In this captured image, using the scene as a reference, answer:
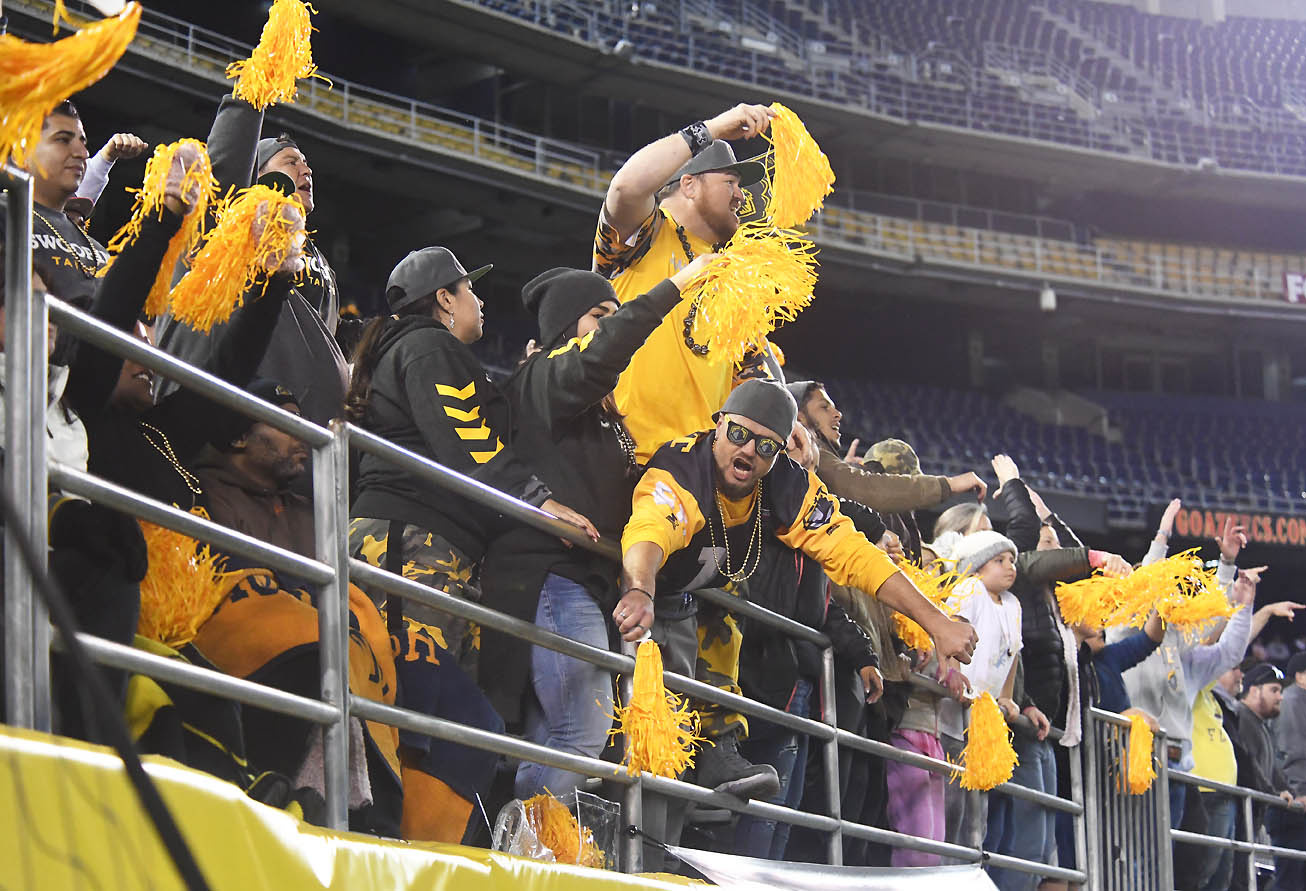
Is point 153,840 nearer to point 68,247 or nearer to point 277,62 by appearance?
point 68,247

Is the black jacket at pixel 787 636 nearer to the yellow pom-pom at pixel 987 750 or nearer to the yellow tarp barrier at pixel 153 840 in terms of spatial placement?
the yellow pom-pom at pixel 987 750

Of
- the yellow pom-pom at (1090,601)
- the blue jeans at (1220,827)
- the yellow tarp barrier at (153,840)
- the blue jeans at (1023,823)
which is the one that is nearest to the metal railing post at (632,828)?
the yellow tarp barrier at (153,840)

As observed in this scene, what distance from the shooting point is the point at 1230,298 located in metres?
20.4

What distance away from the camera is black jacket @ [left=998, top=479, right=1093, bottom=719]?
533 centimetres

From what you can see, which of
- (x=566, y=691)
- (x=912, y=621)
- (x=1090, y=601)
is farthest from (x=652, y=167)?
(x=1090, y=601)

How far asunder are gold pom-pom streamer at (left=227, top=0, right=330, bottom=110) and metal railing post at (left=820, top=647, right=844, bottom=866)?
1.94 m

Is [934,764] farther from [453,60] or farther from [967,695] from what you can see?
[453,60]

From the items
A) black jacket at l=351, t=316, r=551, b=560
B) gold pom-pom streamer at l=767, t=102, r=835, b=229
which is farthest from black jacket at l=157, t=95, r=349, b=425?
gold pom-pom streamer at l=767, t=102, r=835, b=229

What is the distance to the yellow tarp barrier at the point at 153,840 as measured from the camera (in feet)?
5.20

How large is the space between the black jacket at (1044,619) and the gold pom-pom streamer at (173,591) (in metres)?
3.49

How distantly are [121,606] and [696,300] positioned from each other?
1831 mm

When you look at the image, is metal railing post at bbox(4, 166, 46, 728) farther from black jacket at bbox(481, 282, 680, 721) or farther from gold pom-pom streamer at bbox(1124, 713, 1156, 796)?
gold pom-pom streamer at bbox(1124, 713, 1156, 796)

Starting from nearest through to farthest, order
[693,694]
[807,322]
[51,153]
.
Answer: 1. [51,153]
2. [693,694]
3. [807,322]

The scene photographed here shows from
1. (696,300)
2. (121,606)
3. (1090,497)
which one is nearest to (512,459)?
(696,300)
